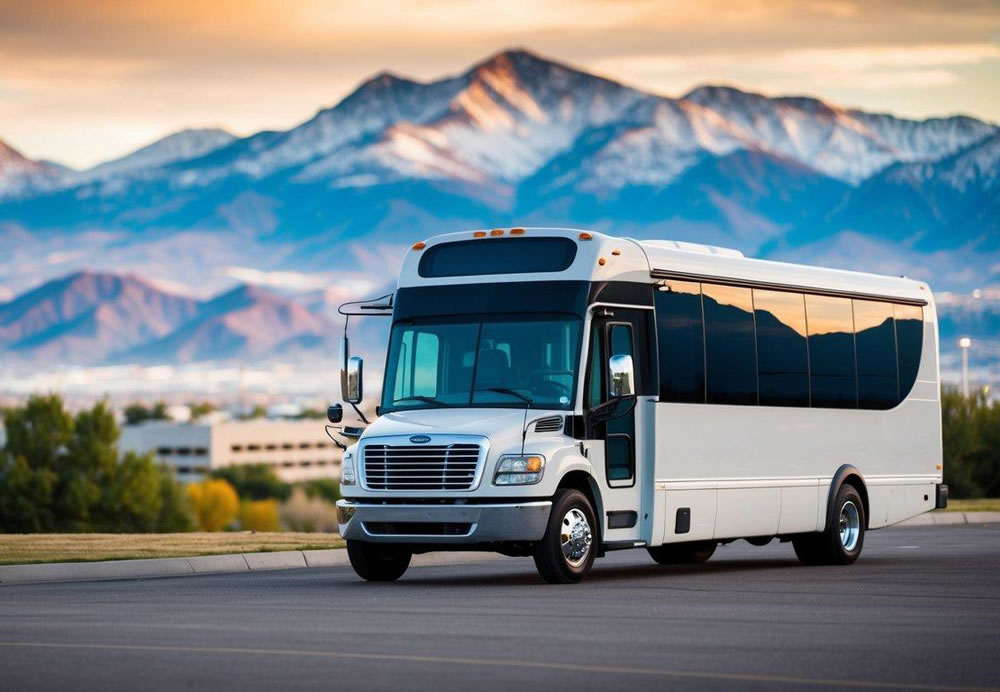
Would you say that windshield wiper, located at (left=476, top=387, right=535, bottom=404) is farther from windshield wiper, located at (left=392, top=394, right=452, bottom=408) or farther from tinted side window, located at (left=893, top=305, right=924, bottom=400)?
tinted side window, located at (left=893, top=305, right=924, bottom=400)

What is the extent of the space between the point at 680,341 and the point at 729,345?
1.04 metres

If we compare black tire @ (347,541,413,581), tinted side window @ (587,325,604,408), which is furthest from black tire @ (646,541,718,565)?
tinted side window @ (587,325,604,408)

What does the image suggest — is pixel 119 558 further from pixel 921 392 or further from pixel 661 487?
pixel 921 392

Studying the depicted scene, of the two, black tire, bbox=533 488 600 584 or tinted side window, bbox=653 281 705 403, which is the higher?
tinted side window, bbox=653 281 705 403

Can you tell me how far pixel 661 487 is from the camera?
1950 cm

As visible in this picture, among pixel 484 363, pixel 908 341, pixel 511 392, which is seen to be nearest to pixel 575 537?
pixel 511 392

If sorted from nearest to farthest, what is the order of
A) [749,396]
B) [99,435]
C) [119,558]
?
1. [749,396]
2. [119,558]
3. [99,435]

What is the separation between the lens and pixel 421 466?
18.3 meters

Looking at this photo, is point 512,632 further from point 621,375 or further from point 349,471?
point 349,471

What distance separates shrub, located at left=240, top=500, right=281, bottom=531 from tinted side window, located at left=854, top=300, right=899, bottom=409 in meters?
157

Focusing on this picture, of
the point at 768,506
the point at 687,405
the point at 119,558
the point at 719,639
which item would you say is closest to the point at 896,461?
the point at 768,506

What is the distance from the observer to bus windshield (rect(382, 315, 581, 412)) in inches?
734

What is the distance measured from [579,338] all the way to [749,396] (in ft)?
10.7

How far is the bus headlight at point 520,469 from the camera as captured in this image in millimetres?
18016
